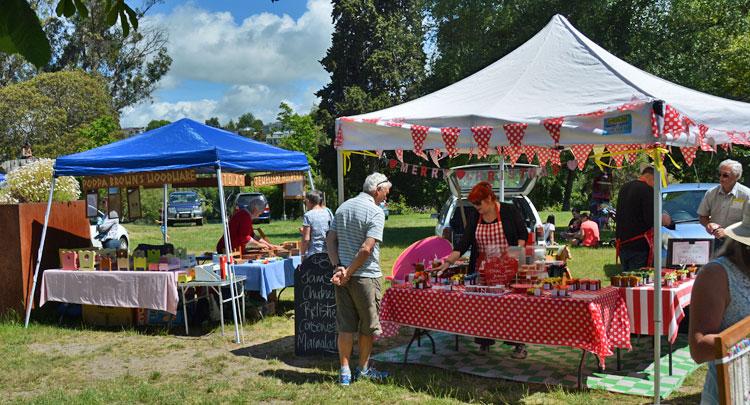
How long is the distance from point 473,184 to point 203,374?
564cm

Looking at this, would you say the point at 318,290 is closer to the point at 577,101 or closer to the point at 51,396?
the point at 51,396

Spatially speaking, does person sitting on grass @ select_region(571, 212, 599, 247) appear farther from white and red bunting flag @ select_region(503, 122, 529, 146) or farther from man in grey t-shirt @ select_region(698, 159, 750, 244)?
white and red bunting flag @ select_region(503, 122, 529, 146)

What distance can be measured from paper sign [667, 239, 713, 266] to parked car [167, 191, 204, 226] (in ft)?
81.2

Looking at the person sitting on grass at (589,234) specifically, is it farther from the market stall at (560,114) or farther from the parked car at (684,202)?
the market stall at (560,114)

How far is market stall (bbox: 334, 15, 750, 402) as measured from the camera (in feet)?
16.9

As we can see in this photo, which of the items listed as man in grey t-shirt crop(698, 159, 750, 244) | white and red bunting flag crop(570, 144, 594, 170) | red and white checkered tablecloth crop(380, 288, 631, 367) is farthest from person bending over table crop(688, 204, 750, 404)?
white and red bunting flag crop(570, 144, 594, 170)

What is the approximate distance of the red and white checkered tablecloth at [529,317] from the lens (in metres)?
5.25

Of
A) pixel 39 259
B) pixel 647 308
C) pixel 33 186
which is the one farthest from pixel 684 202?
pixel 33 186

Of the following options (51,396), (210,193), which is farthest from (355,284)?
(210,193)

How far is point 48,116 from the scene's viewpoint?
33906mm

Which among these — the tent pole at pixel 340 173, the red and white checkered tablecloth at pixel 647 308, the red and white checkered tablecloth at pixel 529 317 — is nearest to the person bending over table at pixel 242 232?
the tent pole at pixel 340 173

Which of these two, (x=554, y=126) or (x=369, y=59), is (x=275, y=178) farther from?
(x=369, y=59)

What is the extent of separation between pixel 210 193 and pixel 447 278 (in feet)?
96.4

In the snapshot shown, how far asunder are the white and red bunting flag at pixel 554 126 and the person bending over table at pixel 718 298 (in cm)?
270
